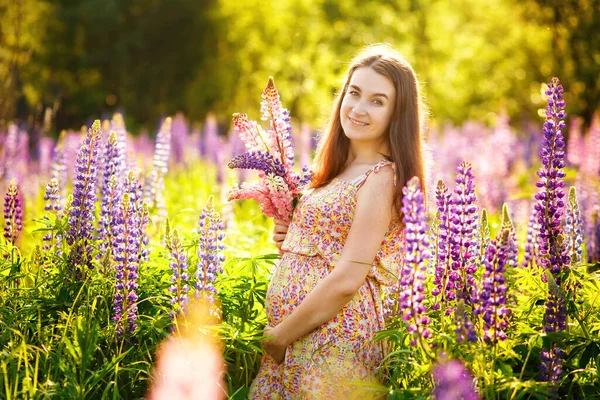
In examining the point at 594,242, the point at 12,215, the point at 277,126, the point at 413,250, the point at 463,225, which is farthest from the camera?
the point at 594,242

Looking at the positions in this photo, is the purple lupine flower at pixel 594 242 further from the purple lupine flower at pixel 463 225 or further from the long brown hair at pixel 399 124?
the purple lupine flower at pixel 463 225

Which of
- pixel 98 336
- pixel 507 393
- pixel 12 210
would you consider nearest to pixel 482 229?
pixel 507 393

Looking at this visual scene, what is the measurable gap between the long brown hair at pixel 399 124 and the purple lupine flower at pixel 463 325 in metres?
0.81

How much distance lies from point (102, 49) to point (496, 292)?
20095mm

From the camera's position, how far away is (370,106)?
372 centimetres

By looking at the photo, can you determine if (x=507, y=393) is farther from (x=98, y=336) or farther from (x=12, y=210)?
(x=12, y=210)

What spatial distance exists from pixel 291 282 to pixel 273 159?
680 mm

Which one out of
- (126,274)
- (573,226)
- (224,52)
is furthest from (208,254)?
(224,52)

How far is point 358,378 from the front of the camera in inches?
135

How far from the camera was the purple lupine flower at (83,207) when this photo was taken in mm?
3922

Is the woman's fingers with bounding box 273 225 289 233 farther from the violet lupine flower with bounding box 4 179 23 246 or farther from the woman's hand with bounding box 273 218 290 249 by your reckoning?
the violet lupine flower with bounding box 4 179 23 246

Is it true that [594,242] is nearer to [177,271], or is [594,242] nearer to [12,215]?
[177,271]

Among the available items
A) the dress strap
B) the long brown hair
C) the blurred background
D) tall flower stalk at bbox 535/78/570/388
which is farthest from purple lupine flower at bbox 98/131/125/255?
the blurred background

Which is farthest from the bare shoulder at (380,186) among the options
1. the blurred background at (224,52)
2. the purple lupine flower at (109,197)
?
the blurred background at (224,52)
